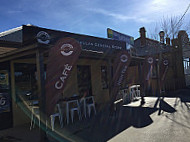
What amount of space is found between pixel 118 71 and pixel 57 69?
9.87 feet

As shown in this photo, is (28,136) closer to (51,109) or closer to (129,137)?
(51,109)

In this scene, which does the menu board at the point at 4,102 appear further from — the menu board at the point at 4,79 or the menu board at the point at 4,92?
the menu board at the point at 4,79

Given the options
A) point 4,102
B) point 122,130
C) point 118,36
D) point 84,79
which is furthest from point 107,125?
point 118,36

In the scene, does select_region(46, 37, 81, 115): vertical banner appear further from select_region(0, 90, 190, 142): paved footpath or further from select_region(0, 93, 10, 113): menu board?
select_region(0, 93, 10, 113): menu board

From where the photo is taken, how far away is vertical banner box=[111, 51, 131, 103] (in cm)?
626

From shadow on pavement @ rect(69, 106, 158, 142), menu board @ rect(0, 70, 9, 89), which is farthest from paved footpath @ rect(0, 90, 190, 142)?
menu board @ rect(0, 70, 9, 89)

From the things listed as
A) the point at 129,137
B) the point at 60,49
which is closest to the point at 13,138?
the point at 60,49

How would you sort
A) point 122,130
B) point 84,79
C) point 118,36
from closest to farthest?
point 122,130 < point 84,79 < point 118,36

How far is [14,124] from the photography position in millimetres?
5723

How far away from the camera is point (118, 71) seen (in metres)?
6.31

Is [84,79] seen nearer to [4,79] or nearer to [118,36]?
[4,79]

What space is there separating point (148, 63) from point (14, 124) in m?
6.87

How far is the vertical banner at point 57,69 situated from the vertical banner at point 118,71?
8.31 feet

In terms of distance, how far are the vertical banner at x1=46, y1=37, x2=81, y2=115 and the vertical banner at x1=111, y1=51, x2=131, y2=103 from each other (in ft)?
8.31
